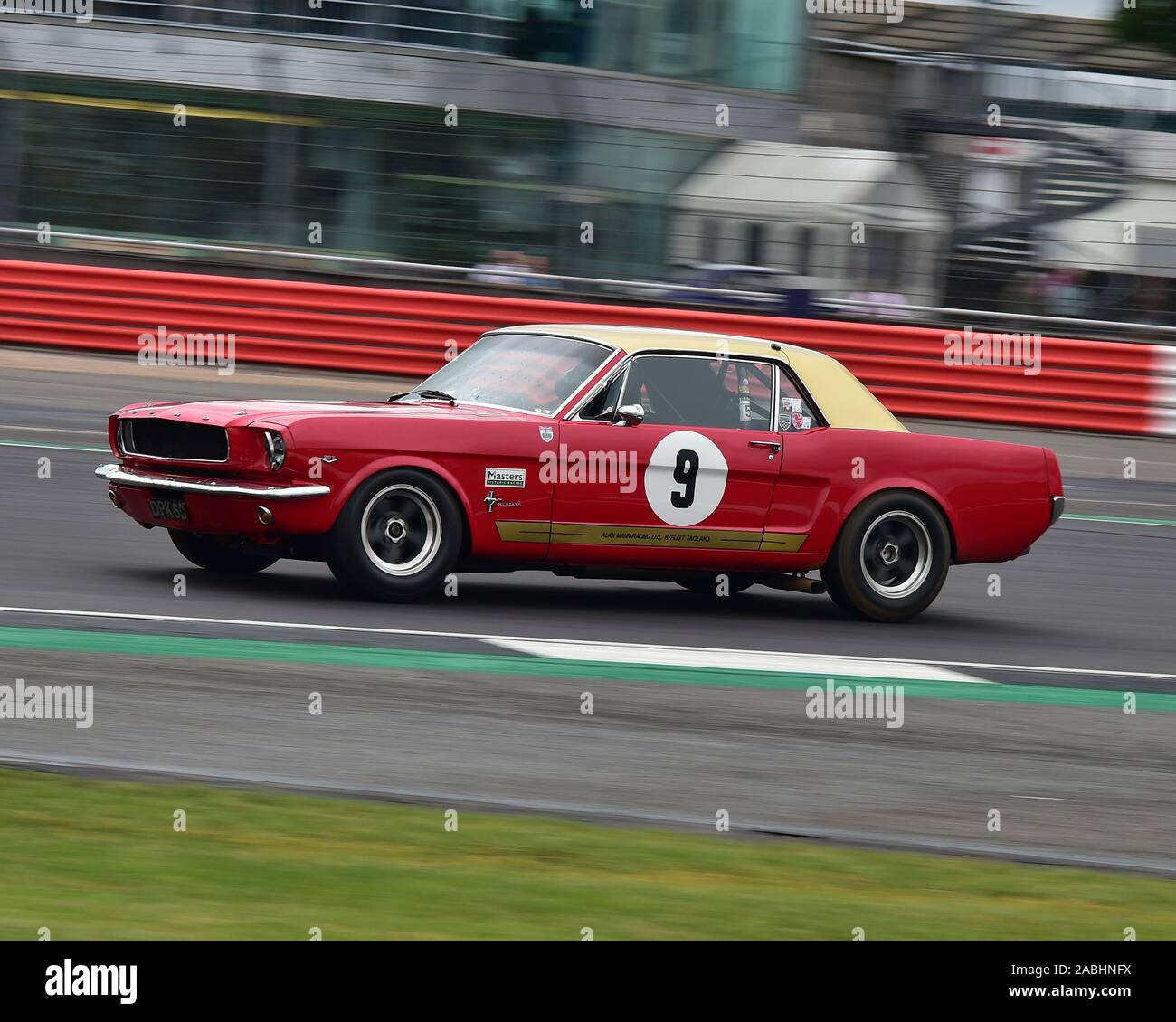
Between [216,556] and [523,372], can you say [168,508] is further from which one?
[523,372]

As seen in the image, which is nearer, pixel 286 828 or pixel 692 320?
pixel 286 828

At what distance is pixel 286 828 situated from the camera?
5.32m

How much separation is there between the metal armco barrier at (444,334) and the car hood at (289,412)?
32.9 ft

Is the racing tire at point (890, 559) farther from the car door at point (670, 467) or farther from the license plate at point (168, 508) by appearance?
the license plate at point (168, 508)

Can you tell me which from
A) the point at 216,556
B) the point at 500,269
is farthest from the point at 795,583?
the point at 500,269

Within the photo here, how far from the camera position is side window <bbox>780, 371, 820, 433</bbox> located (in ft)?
31.3

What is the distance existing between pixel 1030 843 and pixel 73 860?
294cm

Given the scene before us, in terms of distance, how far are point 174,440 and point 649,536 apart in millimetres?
2306

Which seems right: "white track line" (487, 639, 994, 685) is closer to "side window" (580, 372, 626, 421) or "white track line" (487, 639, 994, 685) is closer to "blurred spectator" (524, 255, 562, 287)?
"side window" (580, 372, 626, 421)

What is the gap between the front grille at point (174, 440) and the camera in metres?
8.54

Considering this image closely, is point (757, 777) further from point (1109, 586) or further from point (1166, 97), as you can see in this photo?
point (1166, 97)

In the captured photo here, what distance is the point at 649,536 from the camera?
913 cm
